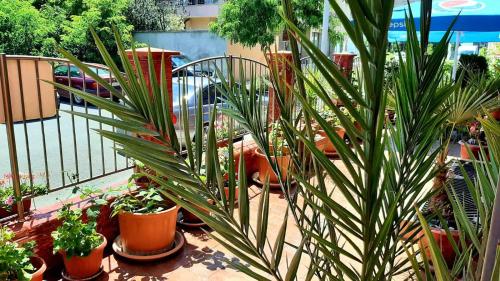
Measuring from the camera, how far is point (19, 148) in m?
6.97

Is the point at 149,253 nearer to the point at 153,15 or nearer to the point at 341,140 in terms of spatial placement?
the point at 341,140

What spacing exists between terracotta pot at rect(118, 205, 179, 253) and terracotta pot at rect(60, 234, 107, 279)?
0.27 m

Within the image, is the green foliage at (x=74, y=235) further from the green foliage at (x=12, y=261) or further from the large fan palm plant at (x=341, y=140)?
the large fan palm plant at (x=341, y=140)

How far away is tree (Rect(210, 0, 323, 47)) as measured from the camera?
13.1 metres

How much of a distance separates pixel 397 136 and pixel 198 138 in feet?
1.82

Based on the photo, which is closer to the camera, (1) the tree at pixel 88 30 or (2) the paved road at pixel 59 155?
(2) the paved road at pixel 59 155

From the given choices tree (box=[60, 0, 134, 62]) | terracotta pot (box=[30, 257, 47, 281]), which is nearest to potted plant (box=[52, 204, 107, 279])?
terracotta pot (box=[30, 257, 47, 281])

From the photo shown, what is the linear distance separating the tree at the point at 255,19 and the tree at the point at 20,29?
6.62 metres

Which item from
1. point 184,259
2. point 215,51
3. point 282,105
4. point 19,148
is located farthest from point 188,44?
point 282,105

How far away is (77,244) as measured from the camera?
240 centimetres

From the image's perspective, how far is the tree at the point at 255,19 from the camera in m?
13.1

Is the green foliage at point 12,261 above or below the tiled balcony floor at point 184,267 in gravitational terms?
above

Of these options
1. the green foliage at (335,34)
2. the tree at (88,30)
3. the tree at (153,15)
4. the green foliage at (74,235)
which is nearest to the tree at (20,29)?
the tree at (88,30)

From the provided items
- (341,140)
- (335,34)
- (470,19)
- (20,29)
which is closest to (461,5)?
(470,19)
